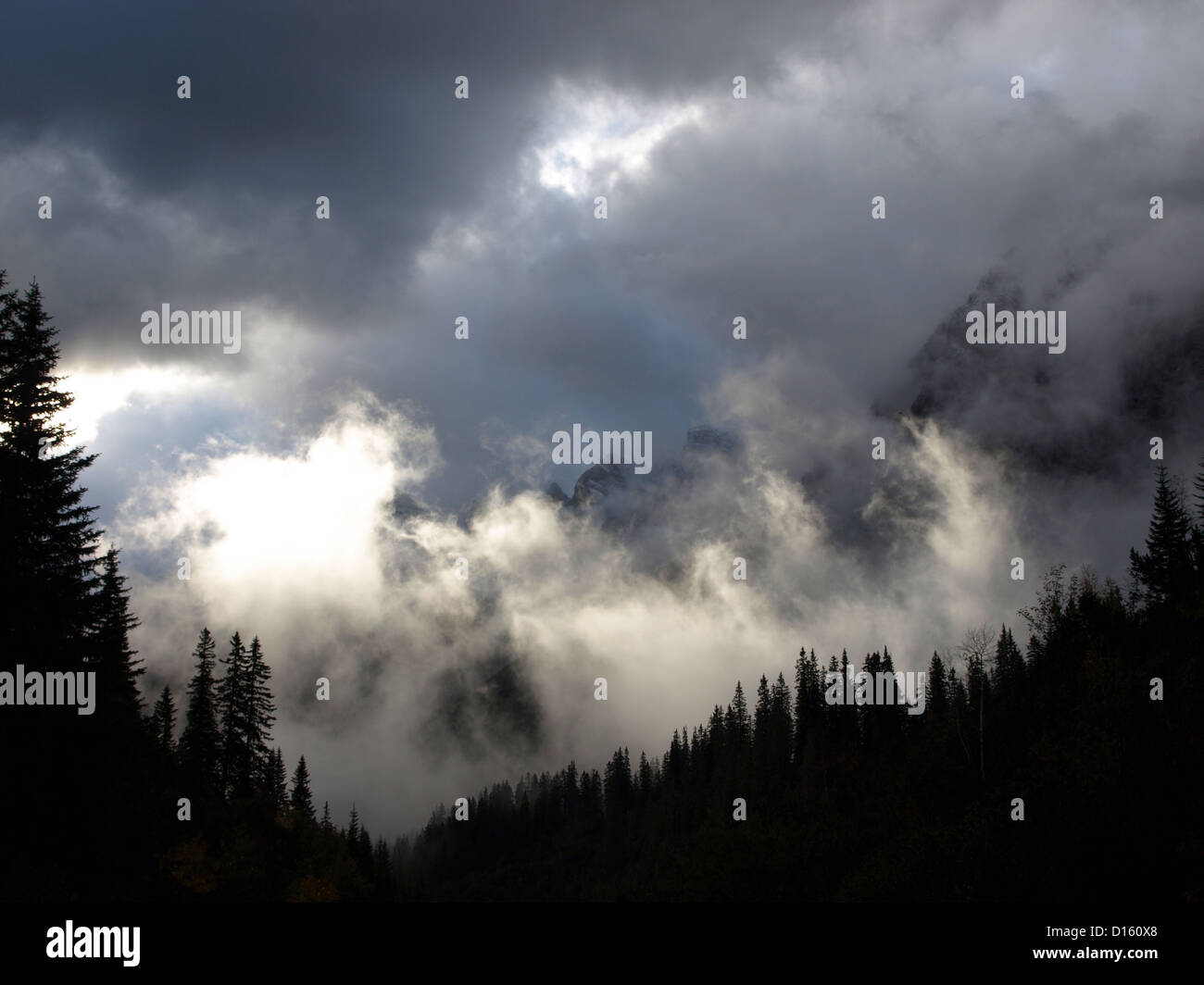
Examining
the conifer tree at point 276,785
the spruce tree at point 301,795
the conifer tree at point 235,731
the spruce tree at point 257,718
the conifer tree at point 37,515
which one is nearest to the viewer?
the conifer tree at point 37,515

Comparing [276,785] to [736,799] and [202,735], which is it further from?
[736,799]

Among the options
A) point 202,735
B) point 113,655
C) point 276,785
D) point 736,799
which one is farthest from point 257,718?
point 736,799

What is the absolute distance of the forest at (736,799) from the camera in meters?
30.7

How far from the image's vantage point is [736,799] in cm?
7019

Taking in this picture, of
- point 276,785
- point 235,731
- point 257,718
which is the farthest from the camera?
point 276,785

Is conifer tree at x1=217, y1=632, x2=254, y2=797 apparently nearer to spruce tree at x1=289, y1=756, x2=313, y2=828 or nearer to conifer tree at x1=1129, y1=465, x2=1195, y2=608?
spruce tree at x1=289, y1=756, x2=313, y2=828

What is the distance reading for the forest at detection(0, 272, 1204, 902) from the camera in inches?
1210

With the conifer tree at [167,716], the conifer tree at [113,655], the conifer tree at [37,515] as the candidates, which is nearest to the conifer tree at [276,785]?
the conifer tree at [167,716]

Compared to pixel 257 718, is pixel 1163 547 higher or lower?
higher

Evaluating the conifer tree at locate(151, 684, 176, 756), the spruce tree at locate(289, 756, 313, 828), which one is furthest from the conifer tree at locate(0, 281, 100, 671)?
the spruce tree at locate(289, 756, 313, 828)

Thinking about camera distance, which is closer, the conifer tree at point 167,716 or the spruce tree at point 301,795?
the conifer tree at point 167,716

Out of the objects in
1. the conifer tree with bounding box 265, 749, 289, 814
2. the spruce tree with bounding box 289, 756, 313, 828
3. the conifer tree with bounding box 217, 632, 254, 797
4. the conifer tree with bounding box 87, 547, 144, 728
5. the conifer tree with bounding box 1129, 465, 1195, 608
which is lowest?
the spruce tree with bounding box 289, 756, 313, 828

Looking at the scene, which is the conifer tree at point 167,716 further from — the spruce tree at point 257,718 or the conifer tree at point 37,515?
the conifer tree at point 37,515

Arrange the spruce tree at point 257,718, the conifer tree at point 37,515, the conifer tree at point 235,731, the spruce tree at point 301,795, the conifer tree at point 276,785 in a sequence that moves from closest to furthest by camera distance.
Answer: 1. the conifer tree at point 37,515
2. the conifer tree at point 276,785
3. the conifer tree at point 235,731
4. the spruce tree at point 257,718
5. the spruce tree at point 301,795
